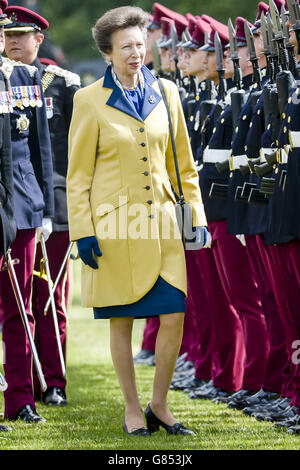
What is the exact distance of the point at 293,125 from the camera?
7336 millimetres

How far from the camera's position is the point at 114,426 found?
26.2ft

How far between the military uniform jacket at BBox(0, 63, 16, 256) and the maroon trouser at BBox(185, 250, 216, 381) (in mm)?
2417

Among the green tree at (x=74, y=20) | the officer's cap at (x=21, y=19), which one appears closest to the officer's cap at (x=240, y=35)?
the officer's cap at (x=21, y=19)

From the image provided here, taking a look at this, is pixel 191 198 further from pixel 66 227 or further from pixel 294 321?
pixel 66 227

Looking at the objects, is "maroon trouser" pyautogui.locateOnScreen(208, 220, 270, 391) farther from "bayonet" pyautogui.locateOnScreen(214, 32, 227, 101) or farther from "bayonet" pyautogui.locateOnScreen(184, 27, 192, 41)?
"bayonet" pyautogui.locateOnScreen(184, 27, 192, 41)

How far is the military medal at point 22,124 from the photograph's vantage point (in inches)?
327

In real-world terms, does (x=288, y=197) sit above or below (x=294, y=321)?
above

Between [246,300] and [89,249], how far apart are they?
75.6 inches

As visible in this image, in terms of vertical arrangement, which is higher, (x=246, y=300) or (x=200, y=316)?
(x=246, y=300)

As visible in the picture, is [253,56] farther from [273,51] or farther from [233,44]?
[273,51]

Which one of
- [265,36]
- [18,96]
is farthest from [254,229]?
[18,96]

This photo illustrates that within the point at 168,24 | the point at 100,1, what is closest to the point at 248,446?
the point at 168,24
